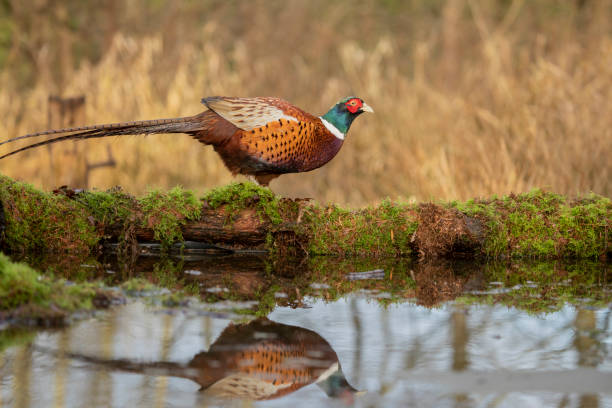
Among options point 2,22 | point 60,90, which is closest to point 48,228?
point 60,90

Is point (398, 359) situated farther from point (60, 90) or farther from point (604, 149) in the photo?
point (60, 90)

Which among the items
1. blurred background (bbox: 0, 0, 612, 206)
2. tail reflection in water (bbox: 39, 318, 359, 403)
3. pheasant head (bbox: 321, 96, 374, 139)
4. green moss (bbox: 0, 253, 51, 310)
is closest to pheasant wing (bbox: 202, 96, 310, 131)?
pheasant head (bbox: 321, 96, 374, 139)

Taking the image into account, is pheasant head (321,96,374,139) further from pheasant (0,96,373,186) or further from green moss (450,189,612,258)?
green moss (450,189,612,258)

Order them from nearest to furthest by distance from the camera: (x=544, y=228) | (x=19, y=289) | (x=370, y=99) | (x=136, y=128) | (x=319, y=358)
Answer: (x=319, y=358), (x=19, y=289), (x=136, y=128), (x=544, y=228), (x=370, y=99)

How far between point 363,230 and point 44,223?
199 cm

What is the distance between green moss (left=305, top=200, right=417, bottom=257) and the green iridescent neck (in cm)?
66

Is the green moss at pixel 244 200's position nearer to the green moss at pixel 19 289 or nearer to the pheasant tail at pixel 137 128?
the pheasant tail at pixel 137 128

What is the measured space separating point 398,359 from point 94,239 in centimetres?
255

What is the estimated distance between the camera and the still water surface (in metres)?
2.10

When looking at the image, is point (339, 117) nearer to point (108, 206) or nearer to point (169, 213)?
point (169, 213)

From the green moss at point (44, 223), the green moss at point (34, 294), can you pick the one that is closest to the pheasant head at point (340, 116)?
the green moss at point (44, 223)

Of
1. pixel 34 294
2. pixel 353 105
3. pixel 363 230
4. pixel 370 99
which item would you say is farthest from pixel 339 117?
pixel 370 99

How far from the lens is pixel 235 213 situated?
14.3 feet

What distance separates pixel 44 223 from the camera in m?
4.33
